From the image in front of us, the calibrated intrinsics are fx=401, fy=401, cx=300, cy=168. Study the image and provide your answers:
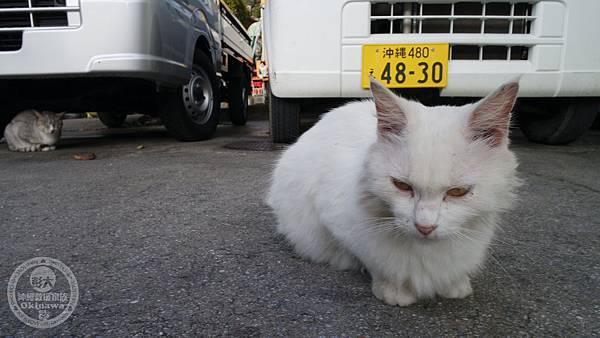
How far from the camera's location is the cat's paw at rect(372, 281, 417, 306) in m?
1.14

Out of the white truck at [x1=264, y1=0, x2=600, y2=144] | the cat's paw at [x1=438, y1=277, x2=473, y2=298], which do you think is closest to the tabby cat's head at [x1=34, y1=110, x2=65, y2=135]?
the white truck at [x1=264, y1=0, x2=600, y2=144]

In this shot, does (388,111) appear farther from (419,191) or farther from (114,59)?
(114,59)

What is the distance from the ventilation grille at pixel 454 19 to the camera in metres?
2.76

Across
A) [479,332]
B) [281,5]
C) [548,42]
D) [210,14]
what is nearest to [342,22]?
[281,5]

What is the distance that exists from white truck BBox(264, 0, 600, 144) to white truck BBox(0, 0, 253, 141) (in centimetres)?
105

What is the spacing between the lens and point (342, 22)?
274cm

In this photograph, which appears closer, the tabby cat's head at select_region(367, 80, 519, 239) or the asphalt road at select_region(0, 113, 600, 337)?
the tabby cat's head at select_region(367, 80, 519, 239)

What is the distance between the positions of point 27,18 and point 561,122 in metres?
Result: 4.51

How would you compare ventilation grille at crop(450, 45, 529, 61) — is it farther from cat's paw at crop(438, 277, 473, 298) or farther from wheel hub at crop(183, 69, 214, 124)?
wheel hub at crop(183, 69, 214, 124)

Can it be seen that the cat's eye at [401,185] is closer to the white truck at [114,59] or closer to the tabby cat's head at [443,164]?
the tabby cat's head at [443,164]

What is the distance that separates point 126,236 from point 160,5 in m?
2.29

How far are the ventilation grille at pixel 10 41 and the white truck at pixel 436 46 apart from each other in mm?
1979

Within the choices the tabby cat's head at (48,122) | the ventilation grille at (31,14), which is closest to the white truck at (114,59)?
the ventilation grille at (31,14)

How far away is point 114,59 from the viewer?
3088 mm
